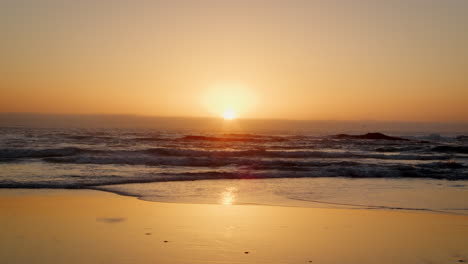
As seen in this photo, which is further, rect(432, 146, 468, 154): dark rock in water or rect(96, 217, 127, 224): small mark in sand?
rect(432, 146, 468, 154): dark rock in water

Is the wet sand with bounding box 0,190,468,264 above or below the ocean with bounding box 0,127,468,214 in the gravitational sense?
above

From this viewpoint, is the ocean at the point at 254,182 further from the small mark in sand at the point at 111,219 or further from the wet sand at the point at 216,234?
the small mark in sand at the point at 111,219

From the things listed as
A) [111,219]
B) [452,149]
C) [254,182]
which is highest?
[452,149]

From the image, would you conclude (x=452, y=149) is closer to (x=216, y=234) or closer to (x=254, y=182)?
(x=254, y=182)

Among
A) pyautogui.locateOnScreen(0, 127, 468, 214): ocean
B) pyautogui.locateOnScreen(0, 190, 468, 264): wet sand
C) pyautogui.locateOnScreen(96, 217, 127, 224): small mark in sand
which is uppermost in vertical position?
pyautogui.locateOnScreen(0, 190, 468, 264): wet sand

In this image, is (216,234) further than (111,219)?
No

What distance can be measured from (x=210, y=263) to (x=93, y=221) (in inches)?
124

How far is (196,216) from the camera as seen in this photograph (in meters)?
8.12

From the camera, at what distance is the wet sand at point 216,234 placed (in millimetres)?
5609

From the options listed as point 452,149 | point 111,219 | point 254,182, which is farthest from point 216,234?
point 452,149

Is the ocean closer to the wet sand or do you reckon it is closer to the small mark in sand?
the wet sand

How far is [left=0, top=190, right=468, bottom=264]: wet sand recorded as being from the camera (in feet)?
18.4

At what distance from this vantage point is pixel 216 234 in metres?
6.72

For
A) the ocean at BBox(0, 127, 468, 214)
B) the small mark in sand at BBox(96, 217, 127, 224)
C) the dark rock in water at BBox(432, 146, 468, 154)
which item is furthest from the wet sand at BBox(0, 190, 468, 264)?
the dark rock in water at BBox(432, 146, 468, 154)
